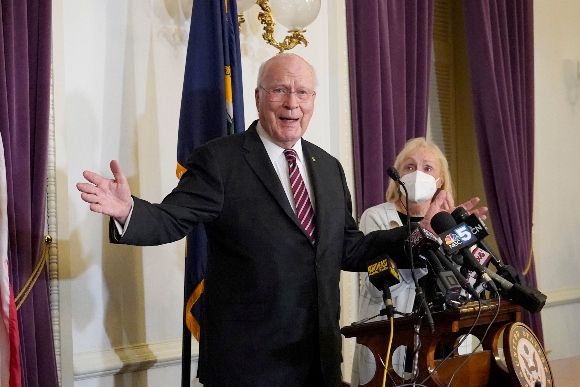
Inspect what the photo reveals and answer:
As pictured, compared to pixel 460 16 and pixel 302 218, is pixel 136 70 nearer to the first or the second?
pixel 302 218

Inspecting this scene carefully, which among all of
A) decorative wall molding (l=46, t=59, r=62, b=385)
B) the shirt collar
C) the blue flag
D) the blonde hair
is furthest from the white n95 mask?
decorative wall molding (l=46, t=59, r=62, b=385)

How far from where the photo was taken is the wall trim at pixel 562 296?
6375 millimetres

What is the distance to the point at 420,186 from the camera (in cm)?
363

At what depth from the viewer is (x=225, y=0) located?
→ 12.5 ft

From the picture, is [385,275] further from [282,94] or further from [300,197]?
[282,94]

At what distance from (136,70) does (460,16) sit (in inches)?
130

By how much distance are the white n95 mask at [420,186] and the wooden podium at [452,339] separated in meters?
1.06

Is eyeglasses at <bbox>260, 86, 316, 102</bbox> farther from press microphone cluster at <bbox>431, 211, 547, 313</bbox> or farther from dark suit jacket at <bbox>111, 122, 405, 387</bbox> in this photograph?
press microphone cluster at <bbox>431, 211, 547, 313</bbox>

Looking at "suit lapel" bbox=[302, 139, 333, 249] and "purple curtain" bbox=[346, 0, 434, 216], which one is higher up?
"purple curtain" bbox=[346, 0, 434, 216]

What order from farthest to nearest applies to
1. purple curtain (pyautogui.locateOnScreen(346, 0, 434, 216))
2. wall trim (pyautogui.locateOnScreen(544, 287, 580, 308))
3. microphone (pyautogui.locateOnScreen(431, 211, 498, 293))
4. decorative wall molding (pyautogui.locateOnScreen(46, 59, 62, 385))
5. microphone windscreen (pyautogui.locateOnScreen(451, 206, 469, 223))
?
1. wall trim (pyautogui.locateOnScreen(544, 287, 580, 308))
2. purple curtain (pyautogui.locateOnScreen(346, 0, 434, 216))
3. decorative wall molding (pyautogui.locateOnScreen(46, 59, 62, 385))
4. microphone windscreen (pyautogui.locateOnScreen(451, 206, 469, 223))
5. microphone (pyautogui.locateOnScreen(431, 211, 498, 293))

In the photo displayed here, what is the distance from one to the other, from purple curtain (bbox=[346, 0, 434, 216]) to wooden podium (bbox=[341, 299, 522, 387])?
2.20m

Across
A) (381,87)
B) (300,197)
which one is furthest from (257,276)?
(381,87)

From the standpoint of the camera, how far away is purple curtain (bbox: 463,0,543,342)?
5566 mm

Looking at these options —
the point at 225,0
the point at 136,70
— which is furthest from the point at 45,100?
the point at 225,0
